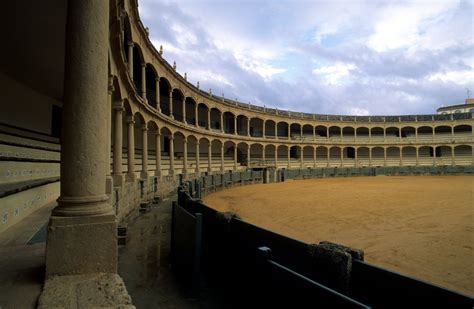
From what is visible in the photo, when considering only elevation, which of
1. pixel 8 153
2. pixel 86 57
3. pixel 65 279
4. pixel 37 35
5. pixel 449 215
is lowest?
pixel 449 215

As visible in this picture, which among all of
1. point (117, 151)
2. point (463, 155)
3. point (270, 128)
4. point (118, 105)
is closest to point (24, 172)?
point (117, 151)

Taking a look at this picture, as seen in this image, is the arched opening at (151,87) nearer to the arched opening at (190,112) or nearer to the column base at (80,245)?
the arched opening at (190,112)

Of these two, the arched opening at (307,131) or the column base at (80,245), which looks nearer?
the column base at (80,245)

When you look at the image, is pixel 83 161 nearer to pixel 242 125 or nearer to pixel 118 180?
pixel 118 180

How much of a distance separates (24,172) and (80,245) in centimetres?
637

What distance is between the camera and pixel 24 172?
312 inches

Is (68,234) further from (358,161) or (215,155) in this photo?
(358,161)

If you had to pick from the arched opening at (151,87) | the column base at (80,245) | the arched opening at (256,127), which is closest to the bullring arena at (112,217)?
the column base at (80,245)

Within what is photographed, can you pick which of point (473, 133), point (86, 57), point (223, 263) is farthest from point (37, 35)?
point (473, 133)

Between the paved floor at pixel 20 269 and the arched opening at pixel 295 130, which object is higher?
the arched opening at pixel 295 130

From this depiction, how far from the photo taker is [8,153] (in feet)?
24.1

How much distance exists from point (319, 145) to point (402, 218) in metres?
36.1

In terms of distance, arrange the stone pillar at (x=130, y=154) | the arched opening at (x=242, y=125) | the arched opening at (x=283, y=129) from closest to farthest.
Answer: the stone pillar at (x=130, y=154), the arched opening at (x=242, y=125), the arched opening at (x=283, y=129)

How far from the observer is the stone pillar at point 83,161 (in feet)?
10.2
